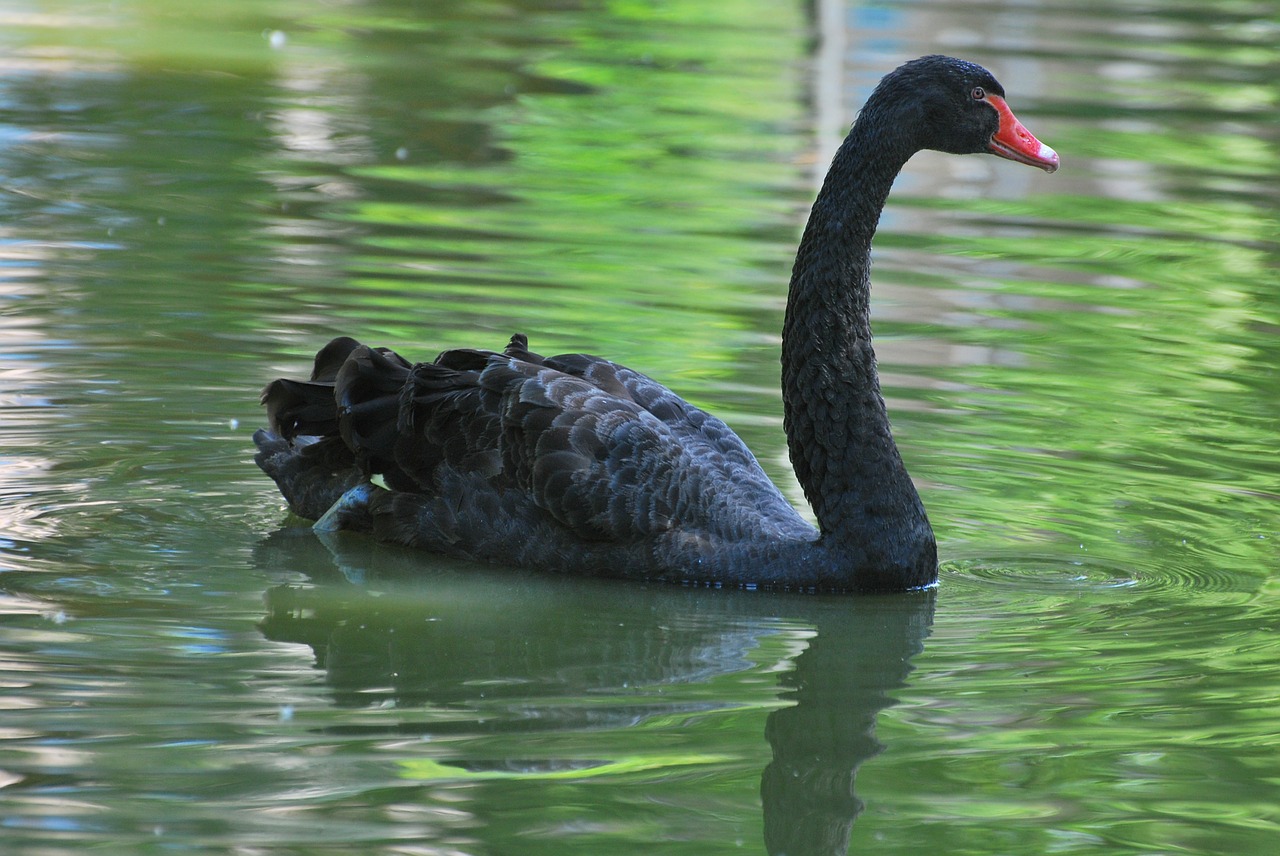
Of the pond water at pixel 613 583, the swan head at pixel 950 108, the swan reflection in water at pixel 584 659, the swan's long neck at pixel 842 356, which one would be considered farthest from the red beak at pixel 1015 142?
the swan reflection in water at pixel 584 659

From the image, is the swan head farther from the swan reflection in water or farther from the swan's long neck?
the swan reflection in water

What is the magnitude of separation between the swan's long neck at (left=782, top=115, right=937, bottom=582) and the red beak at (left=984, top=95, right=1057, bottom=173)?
0.33m

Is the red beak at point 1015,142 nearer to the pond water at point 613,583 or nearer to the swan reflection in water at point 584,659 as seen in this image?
the pond water at point 613,583

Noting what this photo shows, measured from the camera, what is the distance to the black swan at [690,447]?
22.1 feet

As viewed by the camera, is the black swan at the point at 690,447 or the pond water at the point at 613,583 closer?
the pond water at the point at 613,583

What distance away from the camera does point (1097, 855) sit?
182 inches

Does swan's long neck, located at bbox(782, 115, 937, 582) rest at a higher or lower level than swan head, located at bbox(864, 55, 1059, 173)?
lower

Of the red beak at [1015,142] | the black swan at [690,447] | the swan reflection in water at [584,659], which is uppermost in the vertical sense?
the red beak at [1015,142]

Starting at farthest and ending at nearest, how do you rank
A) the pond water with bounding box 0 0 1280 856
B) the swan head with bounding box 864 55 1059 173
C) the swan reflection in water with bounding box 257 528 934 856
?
the swan head with bounding box 864 55 1059 173, the swan reflection in water with bounding box 257 528 934 856, the pond water with bounding box 0 0 1280 856

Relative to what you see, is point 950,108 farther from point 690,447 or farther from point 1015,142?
point 690,447

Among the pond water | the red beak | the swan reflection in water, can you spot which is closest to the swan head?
the red beak

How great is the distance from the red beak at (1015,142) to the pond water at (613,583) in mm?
1463

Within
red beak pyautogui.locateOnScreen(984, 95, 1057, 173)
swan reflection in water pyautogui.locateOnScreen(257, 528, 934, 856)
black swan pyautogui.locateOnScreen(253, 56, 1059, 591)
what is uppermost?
red beak pyautogui.locateOnScreen(984, 95, 1057, 173)

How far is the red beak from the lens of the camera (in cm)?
691
